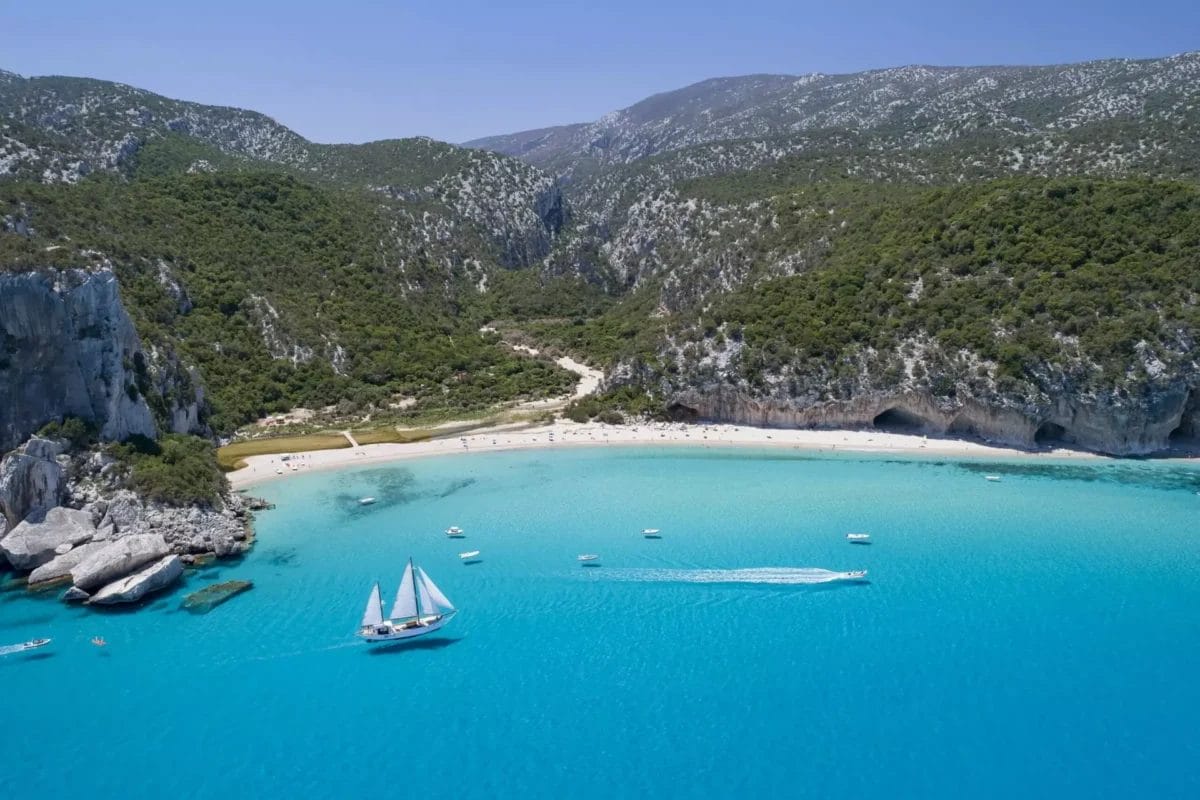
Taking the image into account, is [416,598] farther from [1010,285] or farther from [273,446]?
[1010,285]

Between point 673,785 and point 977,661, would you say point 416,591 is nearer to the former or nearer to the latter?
point 673,785

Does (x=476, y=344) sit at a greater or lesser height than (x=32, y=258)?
lesser

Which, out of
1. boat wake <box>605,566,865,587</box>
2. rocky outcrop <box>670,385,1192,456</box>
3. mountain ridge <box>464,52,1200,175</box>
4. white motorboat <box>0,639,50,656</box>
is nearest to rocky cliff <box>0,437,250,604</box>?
white motorboat <box>0,639,50,656</box>

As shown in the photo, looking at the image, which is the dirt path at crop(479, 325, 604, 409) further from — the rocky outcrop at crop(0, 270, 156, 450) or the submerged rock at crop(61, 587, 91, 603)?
the submerged rock at crop(61, 587, 91, 603)

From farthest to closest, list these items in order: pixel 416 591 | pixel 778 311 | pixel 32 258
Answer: pixel 778 311 → pixel 32 258 → pixel 416 591

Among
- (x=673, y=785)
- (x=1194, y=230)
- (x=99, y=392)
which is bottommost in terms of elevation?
(x=673, y=785)

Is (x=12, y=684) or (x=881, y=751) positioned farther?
(x=12, y=684)

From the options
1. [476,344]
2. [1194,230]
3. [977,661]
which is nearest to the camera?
[977,661]

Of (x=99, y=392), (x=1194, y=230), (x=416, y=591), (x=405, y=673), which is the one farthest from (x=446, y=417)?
(x=1194, y=230)
